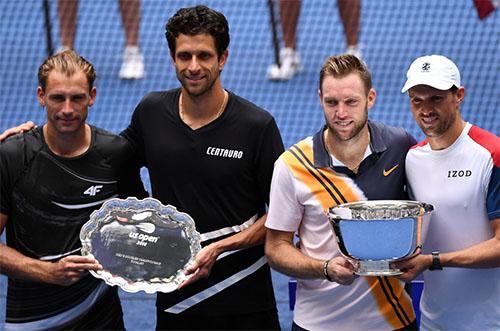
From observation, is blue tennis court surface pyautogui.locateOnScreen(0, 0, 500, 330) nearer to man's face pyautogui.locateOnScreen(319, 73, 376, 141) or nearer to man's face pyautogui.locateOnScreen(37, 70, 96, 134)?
man's face pyautogui.locateOnScreen(37, 70, 96, 134)

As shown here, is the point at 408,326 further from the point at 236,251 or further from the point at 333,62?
the point at 333,62

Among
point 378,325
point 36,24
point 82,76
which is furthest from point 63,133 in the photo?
point 36,24

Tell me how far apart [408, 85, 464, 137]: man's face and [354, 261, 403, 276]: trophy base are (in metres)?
0.55

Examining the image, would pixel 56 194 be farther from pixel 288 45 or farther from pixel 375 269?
pixel 288 45

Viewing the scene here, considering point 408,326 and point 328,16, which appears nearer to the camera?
point 408,326

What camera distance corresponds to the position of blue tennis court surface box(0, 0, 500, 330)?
28.7ft

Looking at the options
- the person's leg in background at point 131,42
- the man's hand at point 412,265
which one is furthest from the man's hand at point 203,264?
the person's leg in background at point 131,42

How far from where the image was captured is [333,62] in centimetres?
396

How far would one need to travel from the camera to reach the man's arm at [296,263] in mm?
3730

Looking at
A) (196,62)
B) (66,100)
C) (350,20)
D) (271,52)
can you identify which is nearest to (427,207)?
Answer: (196,62)

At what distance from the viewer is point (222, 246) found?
4148 mm

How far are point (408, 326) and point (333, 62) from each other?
3.22ft

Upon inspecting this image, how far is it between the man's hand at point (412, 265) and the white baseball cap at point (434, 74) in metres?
0.61

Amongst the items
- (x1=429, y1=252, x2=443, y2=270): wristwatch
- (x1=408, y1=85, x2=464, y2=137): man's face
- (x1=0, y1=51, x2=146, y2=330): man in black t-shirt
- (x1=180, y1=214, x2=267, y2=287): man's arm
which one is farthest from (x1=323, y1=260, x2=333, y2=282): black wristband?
(x1=0, y1=51, x2=146, y2=330): man in black t-shirt
